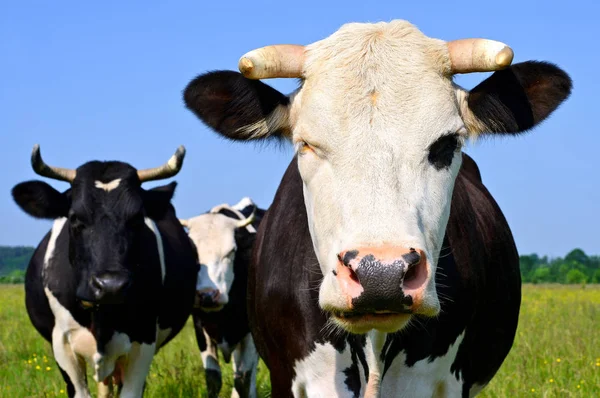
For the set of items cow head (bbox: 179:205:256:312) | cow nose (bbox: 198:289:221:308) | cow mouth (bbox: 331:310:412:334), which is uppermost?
cow mouth (bbox: 331:310:412:334)

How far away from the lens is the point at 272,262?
460 cm

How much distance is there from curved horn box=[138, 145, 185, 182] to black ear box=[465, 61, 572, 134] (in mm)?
4594

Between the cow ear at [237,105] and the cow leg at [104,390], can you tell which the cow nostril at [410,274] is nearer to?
the cow ear at [237,105]

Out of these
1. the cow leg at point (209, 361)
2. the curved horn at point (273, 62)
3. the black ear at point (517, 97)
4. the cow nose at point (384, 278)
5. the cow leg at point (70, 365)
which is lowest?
the cow leg at point (209, 361)

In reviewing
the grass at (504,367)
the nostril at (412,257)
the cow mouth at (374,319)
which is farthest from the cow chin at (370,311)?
the grass at (504,367)

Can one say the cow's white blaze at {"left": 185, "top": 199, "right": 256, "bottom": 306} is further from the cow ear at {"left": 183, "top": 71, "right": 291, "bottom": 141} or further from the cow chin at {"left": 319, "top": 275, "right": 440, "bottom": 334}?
the cow chin at {"left": 319, "top": 275, "right": 440, "bottom": 334}

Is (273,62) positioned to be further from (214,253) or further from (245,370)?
(214,253)

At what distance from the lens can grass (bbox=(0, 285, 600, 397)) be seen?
7305 mm

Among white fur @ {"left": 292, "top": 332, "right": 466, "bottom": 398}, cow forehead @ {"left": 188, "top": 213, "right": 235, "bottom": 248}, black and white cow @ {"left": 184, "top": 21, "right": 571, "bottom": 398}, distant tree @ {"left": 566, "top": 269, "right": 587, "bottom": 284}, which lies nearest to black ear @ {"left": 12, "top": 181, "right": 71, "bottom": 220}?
black and white cow @ {"left": 184, "top": 21, "right": 571, "bottom": 398}

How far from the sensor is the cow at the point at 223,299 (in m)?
10.1

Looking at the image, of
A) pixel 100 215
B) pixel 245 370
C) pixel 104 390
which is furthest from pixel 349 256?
pixel 245 370

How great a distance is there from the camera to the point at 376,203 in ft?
10.6

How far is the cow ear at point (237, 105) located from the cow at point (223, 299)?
5.66 m

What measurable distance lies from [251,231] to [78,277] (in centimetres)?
521
